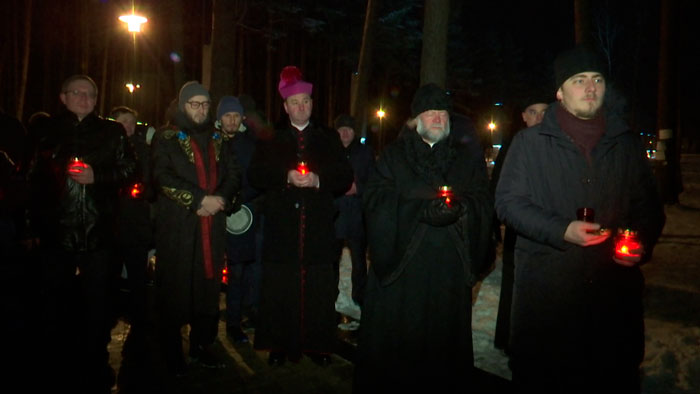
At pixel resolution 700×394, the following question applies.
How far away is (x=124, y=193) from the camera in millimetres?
6508

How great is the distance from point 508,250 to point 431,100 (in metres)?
1.87

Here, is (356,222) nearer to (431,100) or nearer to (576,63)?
(431,100)

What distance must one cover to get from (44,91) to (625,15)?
42093 mm

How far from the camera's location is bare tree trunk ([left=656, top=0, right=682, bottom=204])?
1580 cm

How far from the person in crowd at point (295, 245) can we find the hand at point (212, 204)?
0.43 m

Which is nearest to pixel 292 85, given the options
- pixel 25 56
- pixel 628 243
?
pixel 628 243

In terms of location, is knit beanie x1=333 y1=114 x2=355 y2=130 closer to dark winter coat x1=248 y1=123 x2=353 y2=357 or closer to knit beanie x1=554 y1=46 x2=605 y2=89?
dark winter coat x1=248 y1=123 x2=353 y2=357

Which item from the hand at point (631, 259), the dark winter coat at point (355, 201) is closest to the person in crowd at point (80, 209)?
the dark winter coat at point (355, 201)

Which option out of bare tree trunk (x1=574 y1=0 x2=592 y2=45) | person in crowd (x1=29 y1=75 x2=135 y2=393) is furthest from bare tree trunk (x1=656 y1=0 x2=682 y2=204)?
person in crowd (x1=29 y1=75 x2=135 y2=393)

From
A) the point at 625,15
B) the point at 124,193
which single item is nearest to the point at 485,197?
the point at 124,193

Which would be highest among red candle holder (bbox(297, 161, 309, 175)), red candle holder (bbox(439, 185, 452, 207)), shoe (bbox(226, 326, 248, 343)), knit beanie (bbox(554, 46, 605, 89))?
knit beanie (bbox(554, 46, 605, 89))

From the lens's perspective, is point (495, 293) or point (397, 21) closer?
point (495, 293)

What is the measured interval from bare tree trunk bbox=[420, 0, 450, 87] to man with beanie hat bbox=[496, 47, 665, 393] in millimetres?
4612

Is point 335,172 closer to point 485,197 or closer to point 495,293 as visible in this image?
point 485,197
